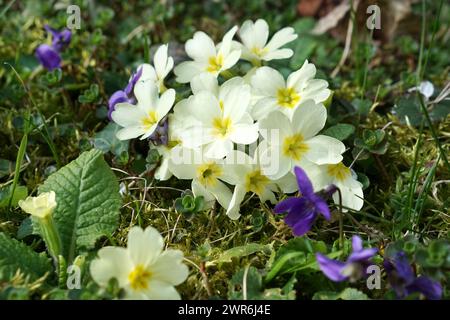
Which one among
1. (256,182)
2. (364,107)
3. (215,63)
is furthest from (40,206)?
(364,107)

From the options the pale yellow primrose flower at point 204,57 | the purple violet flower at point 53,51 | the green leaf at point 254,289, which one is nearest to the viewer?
the green leaf at point 254,289

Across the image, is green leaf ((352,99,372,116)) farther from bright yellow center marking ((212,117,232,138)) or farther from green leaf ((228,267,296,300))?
green leaf ((228,267,296,300))

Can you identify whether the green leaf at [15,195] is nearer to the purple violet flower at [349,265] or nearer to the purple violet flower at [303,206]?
the purple violet flower at [303,206]

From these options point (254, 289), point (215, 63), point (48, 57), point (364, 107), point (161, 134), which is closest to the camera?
point (254, 289)

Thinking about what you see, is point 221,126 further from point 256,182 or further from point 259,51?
point 259,51

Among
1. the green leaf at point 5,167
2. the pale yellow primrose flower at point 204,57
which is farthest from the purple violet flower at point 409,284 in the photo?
the green leaf at point 5,167
